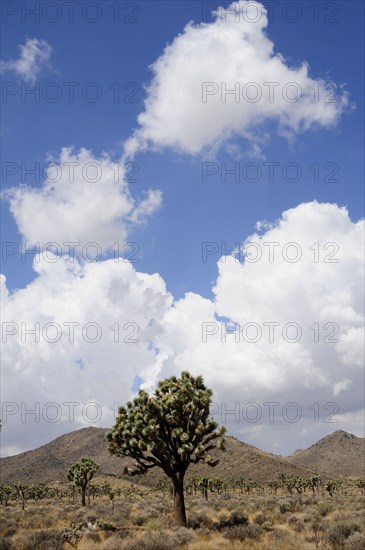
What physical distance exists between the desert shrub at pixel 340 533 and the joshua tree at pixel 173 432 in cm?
661

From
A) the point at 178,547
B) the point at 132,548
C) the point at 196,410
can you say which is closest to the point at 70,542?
the point at 132,548

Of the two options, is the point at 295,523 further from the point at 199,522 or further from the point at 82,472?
the point at 82,472

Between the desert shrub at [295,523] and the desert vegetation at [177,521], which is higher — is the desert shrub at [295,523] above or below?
below

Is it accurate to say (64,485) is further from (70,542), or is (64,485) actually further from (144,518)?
(70,542)

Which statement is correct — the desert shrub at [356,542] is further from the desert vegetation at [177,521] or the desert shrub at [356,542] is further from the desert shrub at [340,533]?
the desert shrub at [340,533]

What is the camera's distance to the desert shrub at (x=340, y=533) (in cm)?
1690

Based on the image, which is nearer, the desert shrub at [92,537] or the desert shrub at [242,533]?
the desert shrub at [242,533]

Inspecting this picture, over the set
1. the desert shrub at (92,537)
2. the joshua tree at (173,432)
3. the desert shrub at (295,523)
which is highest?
the joshua tree at (173,432)

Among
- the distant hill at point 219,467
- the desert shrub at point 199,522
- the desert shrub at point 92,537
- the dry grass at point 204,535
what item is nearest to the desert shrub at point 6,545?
the dry grass at point 204,535

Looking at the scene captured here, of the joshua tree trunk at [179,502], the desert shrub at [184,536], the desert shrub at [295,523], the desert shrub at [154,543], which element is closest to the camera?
the desert shrub at [154,543]

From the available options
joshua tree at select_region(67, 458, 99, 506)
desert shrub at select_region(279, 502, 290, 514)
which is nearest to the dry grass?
desert shrub at select_region(279, 502, 290, 514)

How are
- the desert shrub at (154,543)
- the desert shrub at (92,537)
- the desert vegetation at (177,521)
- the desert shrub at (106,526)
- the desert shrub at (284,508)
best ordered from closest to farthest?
the desert shrub at (154,543)
the desert vegetation at (177,521)
the desert shrub at (92,537)
the desert shrub at (106,526)
the desert shrub at (284,508)

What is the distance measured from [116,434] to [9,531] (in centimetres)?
890

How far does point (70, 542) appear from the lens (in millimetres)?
19125
